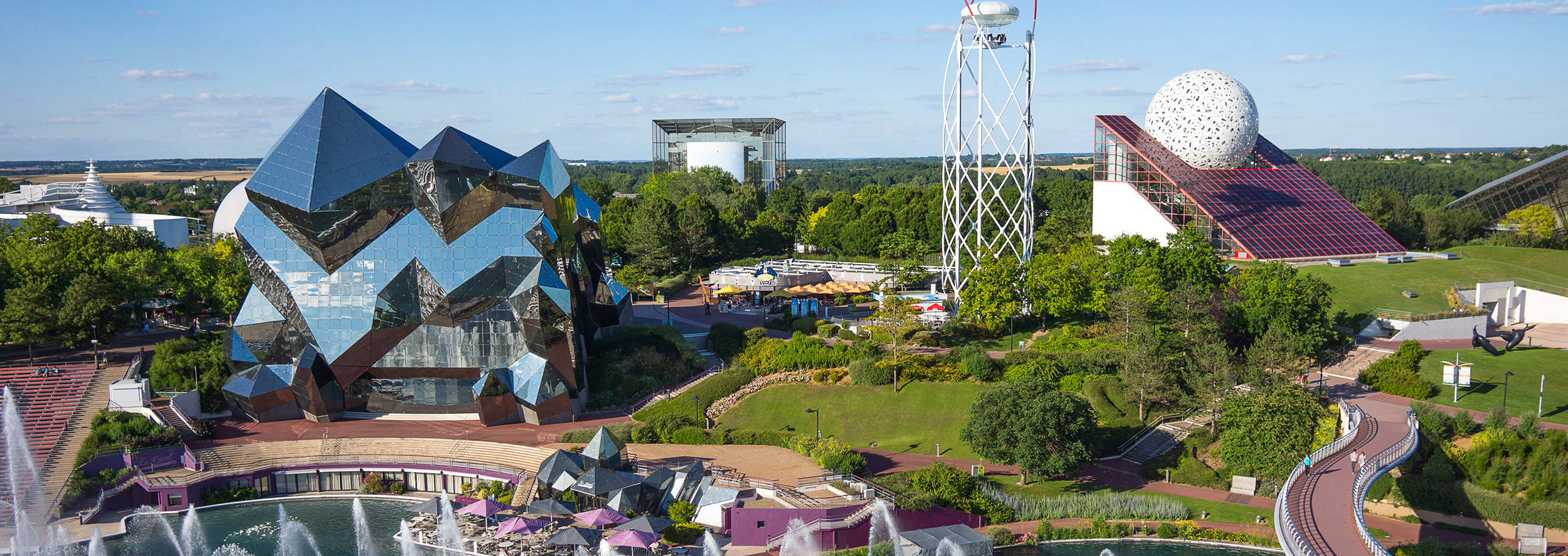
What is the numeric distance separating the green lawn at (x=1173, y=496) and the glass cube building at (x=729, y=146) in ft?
330

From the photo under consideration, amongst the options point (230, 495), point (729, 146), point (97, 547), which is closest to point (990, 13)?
point (230, 495)

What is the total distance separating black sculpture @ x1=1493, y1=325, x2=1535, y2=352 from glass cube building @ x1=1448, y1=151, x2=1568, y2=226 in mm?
28660

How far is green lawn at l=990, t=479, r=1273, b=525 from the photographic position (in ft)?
104

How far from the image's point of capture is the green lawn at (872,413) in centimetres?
3969

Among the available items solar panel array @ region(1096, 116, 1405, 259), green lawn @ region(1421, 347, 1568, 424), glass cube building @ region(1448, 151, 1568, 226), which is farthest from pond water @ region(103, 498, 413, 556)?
glass cube building @ region(1448, 151, 1568, 226)

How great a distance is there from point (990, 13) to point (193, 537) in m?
42.0

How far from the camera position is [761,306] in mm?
61188

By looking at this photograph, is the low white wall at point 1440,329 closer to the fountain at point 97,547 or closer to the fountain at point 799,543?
the fountain at point 799,543

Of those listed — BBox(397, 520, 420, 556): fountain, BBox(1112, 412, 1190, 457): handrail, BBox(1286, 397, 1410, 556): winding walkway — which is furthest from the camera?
BBox(1112, 412, 1190, 457): handrail

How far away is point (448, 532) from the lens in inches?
1276

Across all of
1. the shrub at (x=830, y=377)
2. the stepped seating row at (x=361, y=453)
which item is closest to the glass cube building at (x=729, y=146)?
the shrub at (x=830, y=377)

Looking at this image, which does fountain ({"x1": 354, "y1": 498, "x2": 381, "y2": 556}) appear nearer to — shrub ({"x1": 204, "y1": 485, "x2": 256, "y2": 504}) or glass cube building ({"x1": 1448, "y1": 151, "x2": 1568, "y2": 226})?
shrub ({"x1": 204, "y1": 485, "x2": 256, "y2": 504})

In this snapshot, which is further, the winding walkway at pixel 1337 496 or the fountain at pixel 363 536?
the fountain at pixel 363 536

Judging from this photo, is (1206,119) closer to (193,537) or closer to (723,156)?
(193,537)
